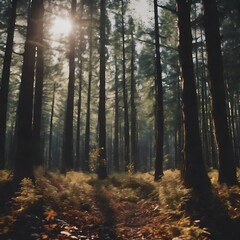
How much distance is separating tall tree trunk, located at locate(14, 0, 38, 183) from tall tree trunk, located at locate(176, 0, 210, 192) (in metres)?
4.70

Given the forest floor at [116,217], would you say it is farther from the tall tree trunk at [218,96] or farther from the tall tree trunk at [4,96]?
the tall tree trunk at [4,96]

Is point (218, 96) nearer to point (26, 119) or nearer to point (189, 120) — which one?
point (189, 120)

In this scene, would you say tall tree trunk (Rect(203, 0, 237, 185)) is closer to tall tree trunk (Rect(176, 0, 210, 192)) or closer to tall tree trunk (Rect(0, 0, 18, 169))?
tall tree trunk (Rect(176, 0, 210, 192))

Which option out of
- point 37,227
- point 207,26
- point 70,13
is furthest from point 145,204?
point 70,13

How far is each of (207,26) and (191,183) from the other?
4.85 m

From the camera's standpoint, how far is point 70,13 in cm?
2050

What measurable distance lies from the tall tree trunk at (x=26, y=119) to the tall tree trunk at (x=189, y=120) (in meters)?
4.70

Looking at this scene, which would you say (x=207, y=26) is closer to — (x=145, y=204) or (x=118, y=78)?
(x=145, y=204)

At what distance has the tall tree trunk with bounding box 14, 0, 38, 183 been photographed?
1002 cm

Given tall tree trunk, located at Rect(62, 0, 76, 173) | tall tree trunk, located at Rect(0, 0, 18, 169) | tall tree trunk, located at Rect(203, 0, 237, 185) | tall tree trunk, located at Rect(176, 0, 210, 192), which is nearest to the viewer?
tall tree trunk, located at Rect(176, 0, 210, 192)

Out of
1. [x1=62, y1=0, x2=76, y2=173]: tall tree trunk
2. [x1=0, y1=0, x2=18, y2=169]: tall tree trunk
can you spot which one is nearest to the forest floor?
[x1=0, y1=0, x2=18, y2=169]: tall tree trunk

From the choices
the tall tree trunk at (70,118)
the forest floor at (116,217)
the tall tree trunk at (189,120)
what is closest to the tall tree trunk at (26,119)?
the forest floor at (116,217)

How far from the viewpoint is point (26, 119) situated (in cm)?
1044

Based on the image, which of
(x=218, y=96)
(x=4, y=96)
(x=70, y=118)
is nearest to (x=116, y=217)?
(x=218, y=96)
